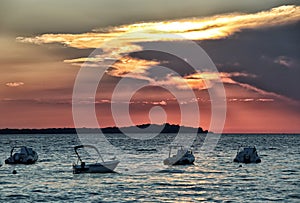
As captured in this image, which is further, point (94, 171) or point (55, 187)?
point (94, 171)

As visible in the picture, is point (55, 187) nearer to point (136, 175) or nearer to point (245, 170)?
point (136, 175)

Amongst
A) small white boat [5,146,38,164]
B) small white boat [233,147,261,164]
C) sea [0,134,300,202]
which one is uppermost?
small white boat [233,147,261,164]

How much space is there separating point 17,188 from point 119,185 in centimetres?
1261

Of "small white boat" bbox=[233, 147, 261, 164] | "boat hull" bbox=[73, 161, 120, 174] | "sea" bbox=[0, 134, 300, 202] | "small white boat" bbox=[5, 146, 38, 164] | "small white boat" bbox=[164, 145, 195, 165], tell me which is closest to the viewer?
"sea" bbox=[0, 134, 300, 202]

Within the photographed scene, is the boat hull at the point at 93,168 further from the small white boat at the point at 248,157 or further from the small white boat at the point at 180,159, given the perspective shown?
the small white boat at the point at 248,157

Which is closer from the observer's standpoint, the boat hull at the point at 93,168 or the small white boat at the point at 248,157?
the boat hull at the point at 93,168

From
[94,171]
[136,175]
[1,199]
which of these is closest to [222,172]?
[136,175]

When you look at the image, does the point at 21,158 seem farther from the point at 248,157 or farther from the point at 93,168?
the point at 248,157

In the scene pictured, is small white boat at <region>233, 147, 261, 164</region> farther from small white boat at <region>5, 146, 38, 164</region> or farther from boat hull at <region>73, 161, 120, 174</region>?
small white boat at <region>5, 146, 38, 164</region>

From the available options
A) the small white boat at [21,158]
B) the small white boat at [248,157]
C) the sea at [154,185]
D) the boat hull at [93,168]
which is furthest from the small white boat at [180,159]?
the small white boat at [21,158]

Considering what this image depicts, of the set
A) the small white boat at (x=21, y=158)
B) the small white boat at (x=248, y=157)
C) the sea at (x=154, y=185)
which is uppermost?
the small white boat at (x=248, y=157)

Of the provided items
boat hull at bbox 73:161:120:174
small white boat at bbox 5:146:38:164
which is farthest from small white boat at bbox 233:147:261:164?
small white boat at bbox 5:146:38:164

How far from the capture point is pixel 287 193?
203 ft

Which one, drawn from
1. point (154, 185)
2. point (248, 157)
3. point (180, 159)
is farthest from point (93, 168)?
point (248, 157)
